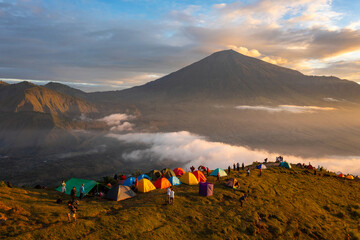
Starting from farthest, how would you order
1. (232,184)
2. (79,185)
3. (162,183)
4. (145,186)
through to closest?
1. (232,184)
2. (162,183)
3. (79,185)
4. (145,186)

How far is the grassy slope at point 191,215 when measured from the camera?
17438mm

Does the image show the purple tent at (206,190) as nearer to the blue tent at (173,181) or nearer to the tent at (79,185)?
the blue tent at (173,181)

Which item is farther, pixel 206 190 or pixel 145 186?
pixel 145 186

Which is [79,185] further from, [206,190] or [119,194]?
[206,190]

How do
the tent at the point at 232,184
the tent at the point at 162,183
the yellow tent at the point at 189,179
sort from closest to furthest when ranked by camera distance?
the tent at the point at 162,183
the tent at the point at 232,184
the yellow tent at the point at 189,179

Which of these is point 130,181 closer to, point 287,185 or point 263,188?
point 263,188

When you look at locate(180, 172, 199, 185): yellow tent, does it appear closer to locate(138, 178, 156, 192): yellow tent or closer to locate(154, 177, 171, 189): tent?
locate(154, 177, 171, 189): tent

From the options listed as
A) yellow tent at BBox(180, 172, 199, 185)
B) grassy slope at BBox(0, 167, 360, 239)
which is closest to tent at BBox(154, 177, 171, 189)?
grassy slope at BBox(0, 167, 360, 239)

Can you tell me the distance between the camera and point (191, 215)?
73.0ft

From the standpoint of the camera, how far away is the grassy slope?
17.4 metres

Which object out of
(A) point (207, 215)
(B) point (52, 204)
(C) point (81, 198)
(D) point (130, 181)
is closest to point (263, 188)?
(A) point (207, 215)

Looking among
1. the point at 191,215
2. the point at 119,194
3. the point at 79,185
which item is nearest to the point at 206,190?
the point at 191,215

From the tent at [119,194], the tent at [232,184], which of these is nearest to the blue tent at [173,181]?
the tent at [232,184]

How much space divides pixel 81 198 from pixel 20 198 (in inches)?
228
